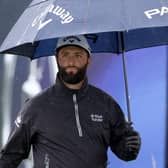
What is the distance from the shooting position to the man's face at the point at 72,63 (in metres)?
3.50

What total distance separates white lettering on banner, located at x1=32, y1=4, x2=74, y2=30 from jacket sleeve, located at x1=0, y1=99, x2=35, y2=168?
60cm

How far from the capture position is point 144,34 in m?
3.99

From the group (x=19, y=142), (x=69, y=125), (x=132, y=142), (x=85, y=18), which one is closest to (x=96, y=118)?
(x=69, y=125)

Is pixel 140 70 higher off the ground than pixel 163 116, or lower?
higher

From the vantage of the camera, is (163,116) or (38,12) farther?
(163,116)

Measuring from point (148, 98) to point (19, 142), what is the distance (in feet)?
5.63

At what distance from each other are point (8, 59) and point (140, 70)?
140 centimetres

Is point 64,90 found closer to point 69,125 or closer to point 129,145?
point 69,125

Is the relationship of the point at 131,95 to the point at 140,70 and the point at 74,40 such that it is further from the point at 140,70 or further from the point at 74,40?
the point at 74,40

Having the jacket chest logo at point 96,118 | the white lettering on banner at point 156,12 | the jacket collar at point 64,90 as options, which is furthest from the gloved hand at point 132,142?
the white lettering on banner at point 156,12

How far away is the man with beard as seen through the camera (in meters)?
3.44

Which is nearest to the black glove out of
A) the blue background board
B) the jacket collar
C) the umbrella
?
the jacket collar

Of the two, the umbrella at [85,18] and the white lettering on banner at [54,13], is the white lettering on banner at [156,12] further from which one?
the white lettering on banner at [54,13]

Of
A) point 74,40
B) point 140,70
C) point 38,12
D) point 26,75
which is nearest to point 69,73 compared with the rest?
point 74,40
